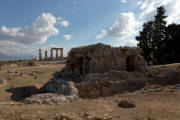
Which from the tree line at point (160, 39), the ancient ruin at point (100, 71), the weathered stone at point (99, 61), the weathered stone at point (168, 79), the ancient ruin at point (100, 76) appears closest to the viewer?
the ancient ruin at point (100, 76)

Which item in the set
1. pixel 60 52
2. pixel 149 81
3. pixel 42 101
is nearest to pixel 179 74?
pixel 149 81

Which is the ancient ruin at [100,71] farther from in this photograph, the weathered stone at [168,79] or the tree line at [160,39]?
the tree line at [160,39]

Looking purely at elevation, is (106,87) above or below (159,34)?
below

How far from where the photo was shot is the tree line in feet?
80.8

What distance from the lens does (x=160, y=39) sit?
2498 cm

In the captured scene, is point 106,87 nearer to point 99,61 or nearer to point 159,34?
point 99,61

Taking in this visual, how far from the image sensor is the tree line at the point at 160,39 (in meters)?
24.6

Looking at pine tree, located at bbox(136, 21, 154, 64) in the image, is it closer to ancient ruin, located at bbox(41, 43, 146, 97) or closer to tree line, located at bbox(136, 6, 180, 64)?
tree line, located at bbox(136, 6, 180, 64)

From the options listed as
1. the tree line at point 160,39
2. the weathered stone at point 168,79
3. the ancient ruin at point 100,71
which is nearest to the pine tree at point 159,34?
the tree line at point 160,39

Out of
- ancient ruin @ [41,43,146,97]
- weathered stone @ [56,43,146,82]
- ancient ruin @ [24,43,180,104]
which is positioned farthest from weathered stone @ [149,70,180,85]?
weathered stone @ [56,43,146,82]

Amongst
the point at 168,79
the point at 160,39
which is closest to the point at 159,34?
the point at 160,39

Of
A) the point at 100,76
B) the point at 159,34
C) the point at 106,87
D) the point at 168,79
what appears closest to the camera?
the point at 168,79

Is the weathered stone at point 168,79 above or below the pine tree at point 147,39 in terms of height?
below

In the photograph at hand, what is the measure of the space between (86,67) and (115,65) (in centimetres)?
277
